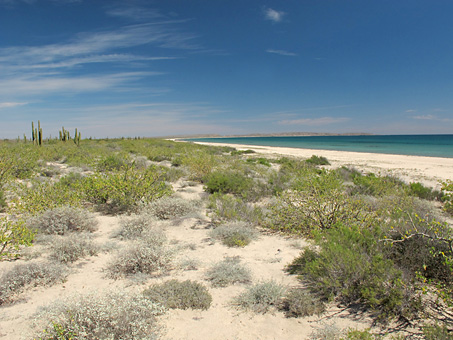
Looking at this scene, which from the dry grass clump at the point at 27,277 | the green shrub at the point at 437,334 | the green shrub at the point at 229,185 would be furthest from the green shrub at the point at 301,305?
the green shrub at the point at 229,185

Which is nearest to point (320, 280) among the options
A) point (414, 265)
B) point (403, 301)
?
point (403, 301)

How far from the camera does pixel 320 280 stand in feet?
12.6

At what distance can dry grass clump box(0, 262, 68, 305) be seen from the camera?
12.4 feet

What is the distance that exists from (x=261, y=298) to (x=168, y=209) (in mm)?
4287

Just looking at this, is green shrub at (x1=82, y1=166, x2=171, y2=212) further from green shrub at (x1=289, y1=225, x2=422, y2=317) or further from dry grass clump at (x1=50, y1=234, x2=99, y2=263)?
green shrub at (x1=289, y1=225, x2=422, y2=317)

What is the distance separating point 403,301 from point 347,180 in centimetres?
1059

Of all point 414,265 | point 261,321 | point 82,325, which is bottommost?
point 261,321

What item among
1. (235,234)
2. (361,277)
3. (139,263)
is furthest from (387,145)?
(139,263)

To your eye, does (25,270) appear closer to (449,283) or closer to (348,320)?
(348,320)

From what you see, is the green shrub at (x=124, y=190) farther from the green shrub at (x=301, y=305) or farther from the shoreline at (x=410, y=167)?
the shoreline at (x=410, y=167)

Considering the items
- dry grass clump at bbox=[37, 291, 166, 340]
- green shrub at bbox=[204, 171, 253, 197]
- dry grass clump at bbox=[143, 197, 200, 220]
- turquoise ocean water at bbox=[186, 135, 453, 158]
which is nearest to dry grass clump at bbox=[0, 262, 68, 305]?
dry grass clump at bbox=[37, 291, 166, 340]

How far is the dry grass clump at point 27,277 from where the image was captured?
12.4ft

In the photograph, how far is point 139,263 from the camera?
4.55 m

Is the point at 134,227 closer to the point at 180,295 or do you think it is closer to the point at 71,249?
the point at 71,249
